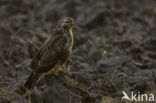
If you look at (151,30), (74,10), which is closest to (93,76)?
(151,30)

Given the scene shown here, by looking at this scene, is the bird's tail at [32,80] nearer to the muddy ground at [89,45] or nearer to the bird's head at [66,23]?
the muddy ground at [89,45]

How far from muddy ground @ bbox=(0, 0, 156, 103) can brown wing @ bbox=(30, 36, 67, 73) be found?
356 mm

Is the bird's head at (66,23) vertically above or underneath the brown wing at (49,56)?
above

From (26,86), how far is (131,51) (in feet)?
13.4

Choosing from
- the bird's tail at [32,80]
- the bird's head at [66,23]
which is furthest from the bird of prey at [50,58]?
the bird's head at [66,23]

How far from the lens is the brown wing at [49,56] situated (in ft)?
32.1

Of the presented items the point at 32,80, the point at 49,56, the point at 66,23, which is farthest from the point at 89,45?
the point at 32,80

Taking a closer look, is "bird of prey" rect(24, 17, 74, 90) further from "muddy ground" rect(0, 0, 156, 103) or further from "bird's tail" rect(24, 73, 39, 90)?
"muddy ground" rect(0, 0, 156, 103)

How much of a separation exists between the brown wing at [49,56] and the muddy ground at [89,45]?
0.36 metres

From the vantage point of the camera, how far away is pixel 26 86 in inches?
390

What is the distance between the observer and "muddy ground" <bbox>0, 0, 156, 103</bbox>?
10289 mm

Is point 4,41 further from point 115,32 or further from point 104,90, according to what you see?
point 104,90

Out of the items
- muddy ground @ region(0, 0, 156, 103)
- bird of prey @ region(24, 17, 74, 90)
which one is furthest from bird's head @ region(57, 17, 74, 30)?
muddy ground @ region(0, 0, 156, 103)

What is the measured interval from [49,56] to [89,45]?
4.00 meters
